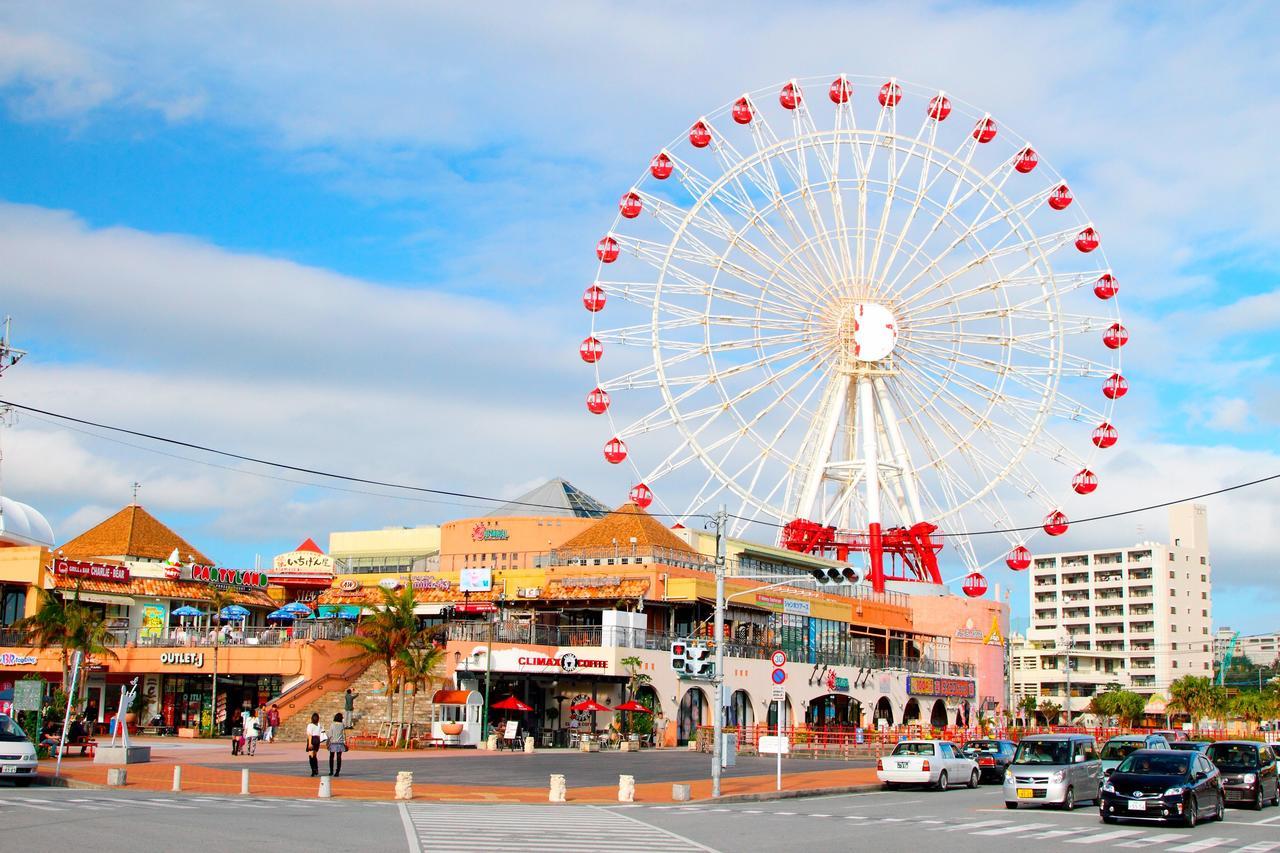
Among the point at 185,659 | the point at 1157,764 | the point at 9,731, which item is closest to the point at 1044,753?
the point at 1157,764

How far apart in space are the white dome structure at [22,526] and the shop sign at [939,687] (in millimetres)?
50909

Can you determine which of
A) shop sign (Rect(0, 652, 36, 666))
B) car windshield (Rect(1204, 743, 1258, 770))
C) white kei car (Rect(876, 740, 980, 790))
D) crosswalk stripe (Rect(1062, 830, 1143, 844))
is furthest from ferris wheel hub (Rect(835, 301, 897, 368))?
shop sign (Rect(0, 652, 36, 666))

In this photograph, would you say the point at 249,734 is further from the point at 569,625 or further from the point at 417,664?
the point at 569,625

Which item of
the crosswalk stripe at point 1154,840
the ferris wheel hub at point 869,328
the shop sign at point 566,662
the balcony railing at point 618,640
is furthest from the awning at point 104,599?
the crosswalk stripe at point 1154,840

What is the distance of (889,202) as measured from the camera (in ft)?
208

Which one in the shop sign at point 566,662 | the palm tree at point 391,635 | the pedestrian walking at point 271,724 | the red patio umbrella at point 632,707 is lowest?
the pedestrian walking at point 271,724

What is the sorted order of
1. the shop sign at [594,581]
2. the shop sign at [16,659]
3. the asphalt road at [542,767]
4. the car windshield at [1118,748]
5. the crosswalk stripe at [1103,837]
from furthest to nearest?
the shop sign at [594,581] < the shop sign at [16,659] < the asphalt road at [542,767] < the car windshield at [1118,748] < the crosswalk stripe at [1103,837]

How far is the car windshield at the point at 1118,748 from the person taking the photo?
1412 inches

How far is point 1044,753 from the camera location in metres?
32.7

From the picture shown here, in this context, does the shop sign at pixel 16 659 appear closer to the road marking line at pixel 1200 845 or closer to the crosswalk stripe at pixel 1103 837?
the crosswalk stripe at pixel 1103 837

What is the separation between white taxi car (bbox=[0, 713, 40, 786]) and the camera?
30.5 m

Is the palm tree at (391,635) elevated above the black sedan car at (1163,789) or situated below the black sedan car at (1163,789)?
above

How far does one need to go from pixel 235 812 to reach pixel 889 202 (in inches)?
1817

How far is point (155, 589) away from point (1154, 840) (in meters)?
56.5
